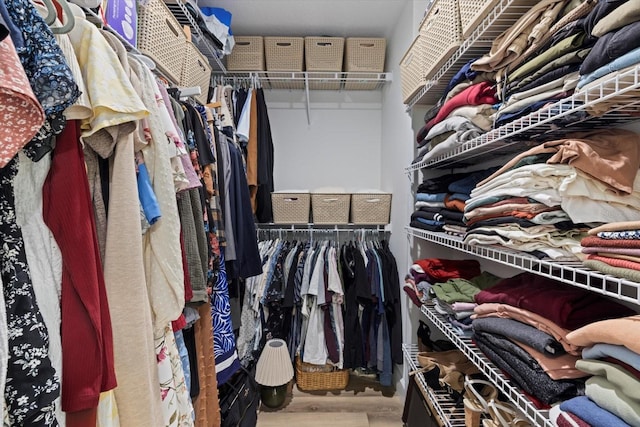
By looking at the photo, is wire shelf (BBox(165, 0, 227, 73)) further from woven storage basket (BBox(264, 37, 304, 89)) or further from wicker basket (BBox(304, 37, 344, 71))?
wicker basket (BBox(304, 37, 344, 71))

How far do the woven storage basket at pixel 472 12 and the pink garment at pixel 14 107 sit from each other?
3.70 feet

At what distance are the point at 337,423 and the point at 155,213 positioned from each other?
1650 mm

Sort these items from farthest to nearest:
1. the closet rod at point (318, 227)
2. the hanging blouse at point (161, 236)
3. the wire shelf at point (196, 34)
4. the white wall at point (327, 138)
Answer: the white wall at point (327, 138) → the closet rod at point (318, 227) → the wire shelf at point (196, 34) → the hanging blouse at point (161, 236)

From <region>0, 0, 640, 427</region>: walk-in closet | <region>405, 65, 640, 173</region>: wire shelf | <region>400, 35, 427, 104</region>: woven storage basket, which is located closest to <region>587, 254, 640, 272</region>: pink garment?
<region>0, 0, 640, 427</region>: walk-in closet

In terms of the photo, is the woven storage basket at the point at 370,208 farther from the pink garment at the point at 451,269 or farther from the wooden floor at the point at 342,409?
the wooden floor at the point at 342,409

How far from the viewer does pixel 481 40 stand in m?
1.08

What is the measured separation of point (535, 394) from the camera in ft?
2.48

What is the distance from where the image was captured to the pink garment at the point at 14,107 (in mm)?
450

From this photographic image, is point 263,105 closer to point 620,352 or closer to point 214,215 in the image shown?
point 214,215

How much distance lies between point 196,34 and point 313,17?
80 cm

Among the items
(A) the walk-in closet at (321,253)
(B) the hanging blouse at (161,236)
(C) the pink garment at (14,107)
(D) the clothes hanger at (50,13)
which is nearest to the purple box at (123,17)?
(A) the walk-in closet at (321,253)

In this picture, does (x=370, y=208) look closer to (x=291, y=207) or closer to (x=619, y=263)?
(x=291, y=207)

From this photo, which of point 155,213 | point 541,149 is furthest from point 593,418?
point 155,213

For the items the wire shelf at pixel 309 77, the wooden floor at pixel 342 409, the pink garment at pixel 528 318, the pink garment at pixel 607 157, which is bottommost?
the wooden floor at pixel 342 409
